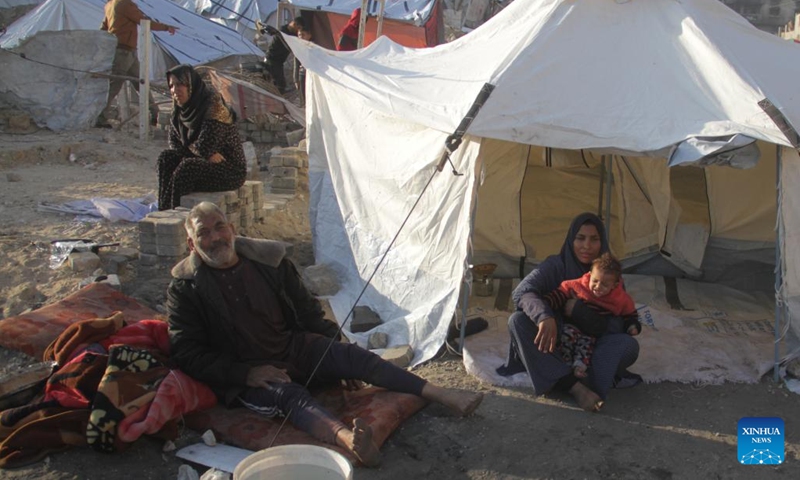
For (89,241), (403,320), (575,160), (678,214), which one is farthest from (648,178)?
(89,241)

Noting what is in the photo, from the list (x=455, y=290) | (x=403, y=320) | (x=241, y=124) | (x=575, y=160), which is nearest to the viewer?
(x=455, y=290)

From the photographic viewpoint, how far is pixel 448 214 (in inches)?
172

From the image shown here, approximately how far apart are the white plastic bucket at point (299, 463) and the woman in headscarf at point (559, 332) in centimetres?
130

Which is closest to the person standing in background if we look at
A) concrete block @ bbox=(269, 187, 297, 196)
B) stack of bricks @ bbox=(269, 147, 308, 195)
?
stack of bricks @ bbox=(269, 147, 308, 195)

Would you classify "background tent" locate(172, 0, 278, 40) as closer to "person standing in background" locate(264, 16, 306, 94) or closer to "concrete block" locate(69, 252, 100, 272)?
"person standing in background" locate(264, 16, 306, 94)

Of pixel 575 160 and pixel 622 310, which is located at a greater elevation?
pixel 575 160

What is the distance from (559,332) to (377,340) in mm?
1231

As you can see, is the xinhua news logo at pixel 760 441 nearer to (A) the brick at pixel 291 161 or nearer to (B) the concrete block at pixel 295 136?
(A) the brick at pixel 291 161

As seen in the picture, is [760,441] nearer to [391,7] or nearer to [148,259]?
[148,259]

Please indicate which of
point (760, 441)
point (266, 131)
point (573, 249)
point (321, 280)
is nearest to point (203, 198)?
point (321, 280)

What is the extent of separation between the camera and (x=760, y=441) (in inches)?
132

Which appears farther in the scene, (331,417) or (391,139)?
(391,139)

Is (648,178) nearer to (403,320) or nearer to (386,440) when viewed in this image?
(403,320)

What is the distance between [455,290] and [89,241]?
2.87m
